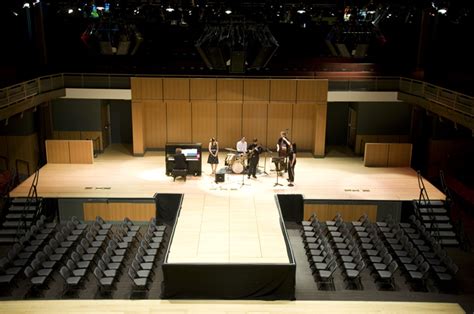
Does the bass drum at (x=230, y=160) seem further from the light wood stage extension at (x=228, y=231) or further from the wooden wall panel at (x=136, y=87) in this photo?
the wooden wall panel at (x=136, y=87)

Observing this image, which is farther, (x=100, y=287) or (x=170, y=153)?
(x=170, y=153)

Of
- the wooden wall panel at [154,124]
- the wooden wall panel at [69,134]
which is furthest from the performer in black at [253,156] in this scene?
the wooden wall panel at [69,134]

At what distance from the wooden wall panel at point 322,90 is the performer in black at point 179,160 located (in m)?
6.42

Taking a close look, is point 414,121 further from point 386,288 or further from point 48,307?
point 48,307

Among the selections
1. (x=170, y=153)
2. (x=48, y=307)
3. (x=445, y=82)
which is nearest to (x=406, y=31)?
(x=445, y=82)

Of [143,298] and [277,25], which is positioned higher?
[277,25]

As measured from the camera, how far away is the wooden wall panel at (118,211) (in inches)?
617

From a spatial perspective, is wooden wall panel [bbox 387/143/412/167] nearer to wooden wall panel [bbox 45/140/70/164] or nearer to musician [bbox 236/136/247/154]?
musician [bbox 236/136/247/154]

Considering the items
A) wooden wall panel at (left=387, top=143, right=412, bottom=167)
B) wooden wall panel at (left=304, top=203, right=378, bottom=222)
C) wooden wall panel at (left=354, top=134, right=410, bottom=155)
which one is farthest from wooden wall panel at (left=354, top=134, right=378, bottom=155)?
wooden wall panel at (left=304, top=203, right=378, bottom=222)

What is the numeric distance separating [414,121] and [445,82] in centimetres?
251

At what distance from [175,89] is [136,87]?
1.59m

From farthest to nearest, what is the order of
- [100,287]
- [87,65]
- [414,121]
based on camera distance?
A: [87,65]
[414,121]
[100,287]

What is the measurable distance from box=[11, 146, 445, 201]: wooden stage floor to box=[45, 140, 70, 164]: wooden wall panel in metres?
0.30

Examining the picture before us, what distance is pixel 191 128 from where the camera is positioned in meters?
21.6
